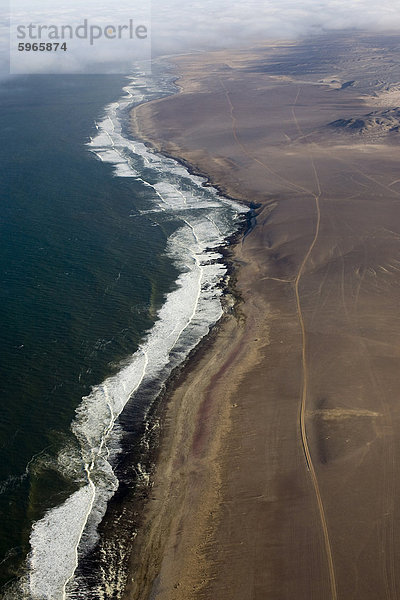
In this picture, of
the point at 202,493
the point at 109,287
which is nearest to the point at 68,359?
the point at 109,287

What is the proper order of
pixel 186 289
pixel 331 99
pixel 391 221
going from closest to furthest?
pixel 186 289, pixel 391 221, pixel 331 99

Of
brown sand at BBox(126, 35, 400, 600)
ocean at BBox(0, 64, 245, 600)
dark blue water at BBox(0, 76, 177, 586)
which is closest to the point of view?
brown sand at BBox(126, 35, 400, 600)

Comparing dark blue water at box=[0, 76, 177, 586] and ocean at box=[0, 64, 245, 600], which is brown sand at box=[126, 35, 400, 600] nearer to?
ocean at box=[0, 64, 245, 600]

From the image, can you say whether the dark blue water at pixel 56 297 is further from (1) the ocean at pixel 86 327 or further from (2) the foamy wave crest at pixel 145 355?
(2) the foamy wave crest at pixel 145 355

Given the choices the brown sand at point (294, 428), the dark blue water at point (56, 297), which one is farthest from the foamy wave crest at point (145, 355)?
the brown sand at point (294, 428)

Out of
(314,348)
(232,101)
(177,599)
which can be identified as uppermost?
(232,101)

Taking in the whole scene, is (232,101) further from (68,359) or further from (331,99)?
(68,359)

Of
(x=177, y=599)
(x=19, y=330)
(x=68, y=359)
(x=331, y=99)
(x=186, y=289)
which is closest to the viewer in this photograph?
(x=177, y=599)

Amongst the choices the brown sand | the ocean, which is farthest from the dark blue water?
the brown sand
